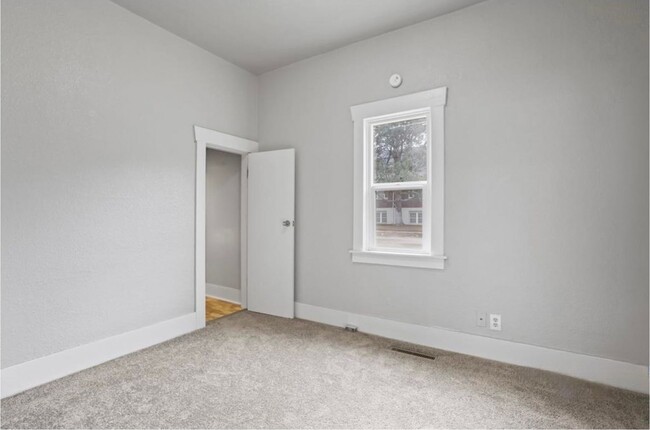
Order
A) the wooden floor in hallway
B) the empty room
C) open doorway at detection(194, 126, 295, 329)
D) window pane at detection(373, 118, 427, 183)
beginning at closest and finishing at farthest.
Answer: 1. the empty room
2. window pane at detection(373, 118, 427, 183)
3. open doorway at detection(194, 126, 295, 329)
4. the wooden floor in hallway

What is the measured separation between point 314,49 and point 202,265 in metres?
2.51

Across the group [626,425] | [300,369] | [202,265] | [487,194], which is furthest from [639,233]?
[202,265]

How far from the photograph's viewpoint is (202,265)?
11.5ft

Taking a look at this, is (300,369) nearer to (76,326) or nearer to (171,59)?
(76,326)

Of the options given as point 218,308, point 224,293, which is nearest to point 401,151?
point 218,308

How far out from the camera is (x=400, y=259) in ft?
10.4

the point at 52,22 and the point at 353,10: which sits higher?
the point at 353,10

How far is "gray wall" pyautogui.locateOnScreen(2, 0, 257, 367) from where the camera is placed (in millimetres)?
2252

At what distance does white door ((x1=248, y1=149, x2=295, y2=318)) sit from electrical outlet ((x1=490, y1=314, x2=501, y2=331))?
1997 mm

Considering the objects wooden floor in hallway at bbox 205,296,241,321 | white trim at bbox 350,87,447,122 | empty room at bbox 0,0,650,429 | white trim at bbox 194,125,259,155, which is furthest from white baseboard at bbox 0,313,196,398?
white trim at bbox 350,87,447,122

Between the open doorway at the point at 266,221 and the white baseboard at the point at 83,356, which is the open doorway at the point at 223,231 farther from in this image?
the white baseboard at the point at 83,356

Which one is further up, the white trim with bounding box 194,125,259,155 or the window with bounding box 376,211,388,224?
the white trim with bounding box 194,125,259,155

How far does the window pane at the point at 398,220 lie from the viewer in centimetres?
315

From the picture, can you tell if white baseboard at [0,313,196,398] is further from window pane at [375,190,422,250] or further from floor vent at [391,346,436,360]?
window pane at [375,190,422,250]
